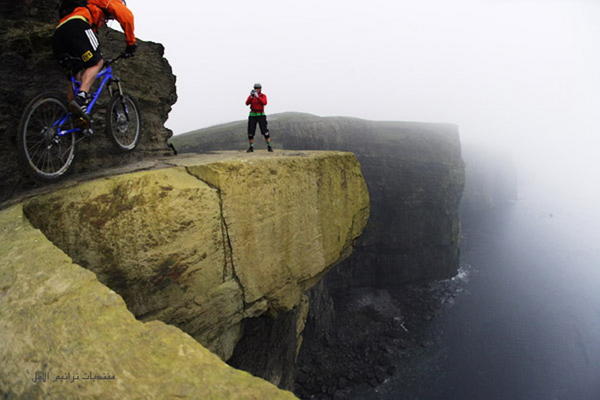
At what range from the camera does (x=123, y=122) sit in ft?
20.5

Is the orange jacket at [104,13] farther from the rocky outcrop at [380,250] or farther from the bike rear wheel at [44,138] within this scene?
the rocky outcrop at [380,250]

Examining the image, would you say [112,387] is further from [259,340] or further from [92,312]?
[259,340]

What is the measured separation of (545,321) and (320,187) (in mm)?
44517

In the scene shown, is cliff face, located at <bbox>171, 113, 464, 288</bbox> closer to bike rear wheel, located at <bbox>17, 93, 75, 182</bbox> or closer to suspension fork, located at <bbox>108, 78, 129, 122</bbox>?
suspension fork, located at <bbox>108, 78, 129, 122</bbox>

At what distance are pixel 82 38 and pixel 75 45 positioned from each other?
157mm

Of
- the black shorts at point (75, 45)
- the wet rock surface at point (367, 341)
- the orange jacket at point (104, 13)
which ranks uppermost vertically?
the orange jacket at point (104, 13)

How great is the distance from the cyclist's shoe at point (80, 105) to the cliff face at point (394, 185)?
39336mm

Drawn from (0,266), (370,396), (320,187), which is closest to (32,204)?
(0,266)

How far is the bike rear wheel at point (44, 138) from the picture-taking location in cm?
406

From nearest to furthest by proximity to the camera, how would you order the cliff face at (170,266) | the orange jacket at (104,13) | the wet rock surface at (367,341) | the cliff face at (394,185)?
the cliff face at (170,266) < the orange jacket at (104,13) < the wet rock surface at (367,341) < the cliff face at (394,185)

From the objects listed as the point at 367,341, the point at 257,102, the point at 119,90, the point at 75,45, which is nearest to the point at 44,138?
the point at 75,45

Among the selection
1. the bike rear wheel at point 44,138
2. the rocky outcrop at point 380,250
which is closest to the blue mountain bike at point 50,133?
the bike rear wheel at point 44,138

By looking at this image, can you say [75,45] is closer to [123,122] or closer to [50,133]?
[50,133]

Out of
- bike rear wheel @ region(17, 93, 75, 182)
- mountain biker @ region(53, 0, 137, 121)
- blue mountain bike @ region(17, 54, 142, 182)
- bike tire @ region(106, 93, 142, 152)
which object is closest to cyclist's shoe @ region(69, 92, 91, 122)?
mountain biker @ region(53, 0, 137, 121)
